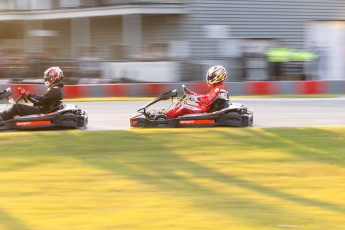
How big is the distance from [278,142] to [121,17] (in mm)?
18458

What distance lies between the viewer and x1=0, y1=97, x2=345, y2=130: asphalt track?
14977 mm

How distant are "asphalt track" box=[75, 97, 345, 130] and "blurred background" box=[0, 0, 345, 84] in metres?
3.66

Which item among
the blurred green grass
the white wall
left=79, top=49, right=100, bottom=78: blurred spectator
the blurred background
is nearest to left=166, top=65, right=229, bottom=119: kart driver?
the blurred green grass

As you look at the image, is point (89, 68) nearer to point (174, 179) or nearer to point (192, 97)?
point (192, 97)

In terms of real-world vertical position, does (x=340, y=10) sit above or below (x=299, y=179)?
above

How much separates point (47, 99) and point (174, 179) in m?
4.98

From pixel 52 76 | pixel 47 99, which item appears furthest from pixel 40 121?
pixel 52 76

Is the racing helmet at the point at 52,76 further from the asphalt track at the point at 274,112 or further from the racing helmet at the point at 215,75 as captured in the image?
the racing helmet at the point at 215,75

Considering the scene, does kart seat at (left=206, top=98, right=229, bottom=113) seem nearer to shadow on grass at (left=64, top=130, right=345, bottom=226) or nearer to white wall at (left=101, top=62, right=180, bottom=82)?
shadow on grass at (left=64, top=130, right=345, bottom=226)

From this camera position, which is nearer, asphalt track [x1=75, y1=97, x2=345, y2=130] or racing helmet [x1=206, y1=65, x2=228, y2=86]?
racing helmet [x1=206, y1=65, x2=228, y2=86]

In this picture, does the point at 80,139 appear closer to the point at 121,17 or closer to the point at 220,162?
the point at 220,162

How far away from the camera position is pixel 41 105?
13.6m

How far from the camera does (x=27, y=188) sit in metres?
8.59

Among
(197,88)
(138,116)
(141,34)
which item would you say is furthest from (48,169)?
(141,34)
